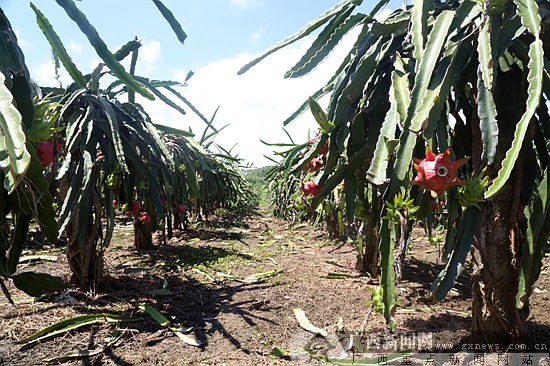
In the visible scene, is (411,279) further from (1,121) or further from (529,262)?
(1,121)

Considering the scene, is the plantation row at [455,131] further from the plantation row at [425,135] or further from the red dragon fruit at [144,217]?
the red dragon fruit at [144,217]

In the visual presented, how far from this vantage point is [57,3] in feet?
3.82

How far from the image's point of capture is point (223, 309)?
2275 millimetres

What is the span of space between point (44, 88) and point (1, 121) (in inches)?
74.8

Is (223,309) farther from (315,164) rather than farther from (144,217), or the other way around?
(144,217)

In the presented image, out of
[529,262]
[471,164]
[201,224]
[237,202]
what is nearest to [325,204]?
[471,164]

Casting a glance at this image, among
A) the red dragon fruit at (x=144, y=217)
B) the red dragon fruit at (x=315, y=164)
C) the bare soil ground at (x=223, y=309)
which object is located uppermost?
the red dragon fruit at (x=315, y=164)

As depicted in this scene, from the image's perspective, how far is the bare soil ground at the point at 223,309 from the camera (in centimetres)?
172

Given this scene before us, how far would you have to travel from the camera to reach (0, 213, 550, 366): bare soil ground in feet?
5.65

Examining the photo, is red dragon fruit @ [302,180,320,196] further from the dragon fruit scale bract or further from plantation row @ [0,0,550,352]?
the dragon fruit scale bract

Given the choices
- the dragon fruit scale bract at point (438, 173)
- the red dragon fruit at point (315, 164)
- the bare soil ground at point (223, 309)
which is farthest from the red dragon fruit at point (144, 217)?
the dragon fruit scale bract at point (438, 173)

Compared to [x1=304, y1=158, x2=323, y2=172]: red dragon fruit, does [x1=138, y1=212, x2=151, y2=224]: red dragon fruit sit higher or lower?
lower

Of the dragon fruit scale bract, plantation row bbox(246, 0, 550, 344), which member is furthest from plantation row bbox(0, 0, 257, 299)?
the dragon fruit scale bract

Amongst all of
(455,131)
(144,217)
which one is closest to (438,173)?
(455,131)
